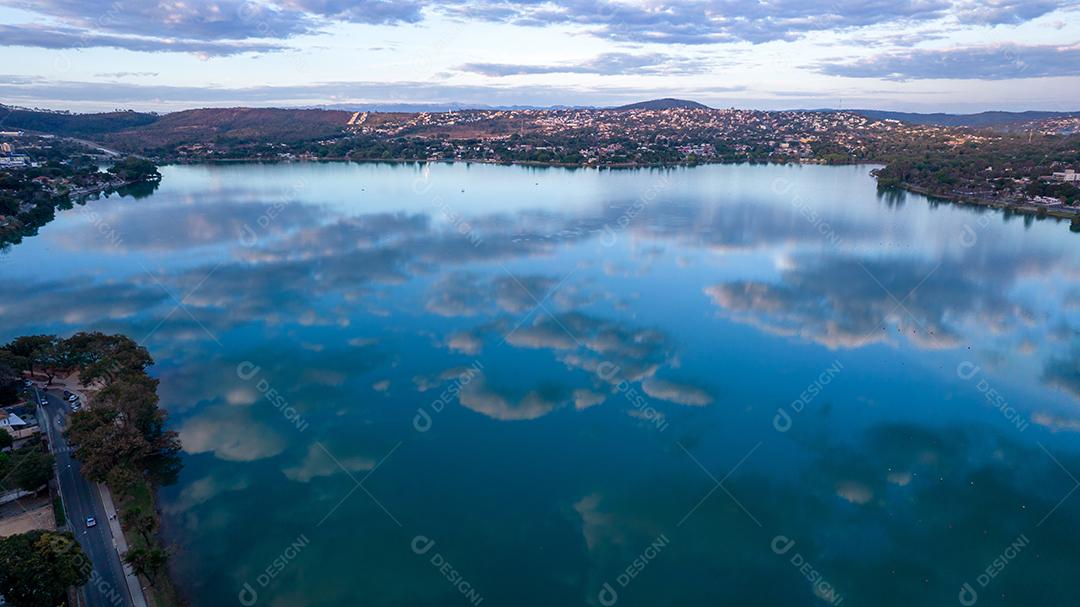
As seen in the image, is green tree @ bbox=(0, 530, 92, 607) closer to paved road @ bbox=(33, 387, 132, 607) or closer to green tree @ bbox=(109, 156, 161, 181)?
paved road @ bbox=(33, 387, 132, 607)

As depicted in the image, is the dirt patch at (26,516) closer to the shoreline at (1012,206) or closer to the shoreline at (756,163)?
the shoreline at (756,163)

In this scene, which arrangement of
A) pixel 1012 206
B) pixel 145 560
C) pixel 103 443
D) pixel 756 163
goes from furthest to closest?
1. pixel 756 163
2. pixel 1012 206
3. pixel 103 443
4. pixel 145 560

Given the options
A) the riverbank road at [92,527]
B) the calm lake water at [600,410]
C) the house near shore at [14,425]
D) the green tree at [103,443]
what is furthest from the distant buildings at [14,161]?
the green tree at [103,443]

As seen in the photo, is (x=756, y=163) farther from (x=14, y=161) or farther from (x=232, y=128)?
(x=232, y=128)

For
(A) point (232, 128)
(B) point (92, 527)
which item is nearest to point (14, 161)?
(A) point (232, 128)

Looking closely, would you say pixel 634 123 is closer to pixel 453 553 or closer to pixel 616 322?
pixel 616 322

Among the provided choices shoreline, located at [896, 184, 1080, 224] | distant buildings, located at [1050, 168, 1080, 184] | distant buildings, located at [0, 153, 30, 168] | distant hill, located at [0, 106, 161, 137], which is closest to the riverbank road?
shoreline, located at [896, 184, 1080, 224]

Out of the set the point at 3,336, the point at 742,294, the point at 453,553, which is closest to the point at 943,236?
the point at 742,294
